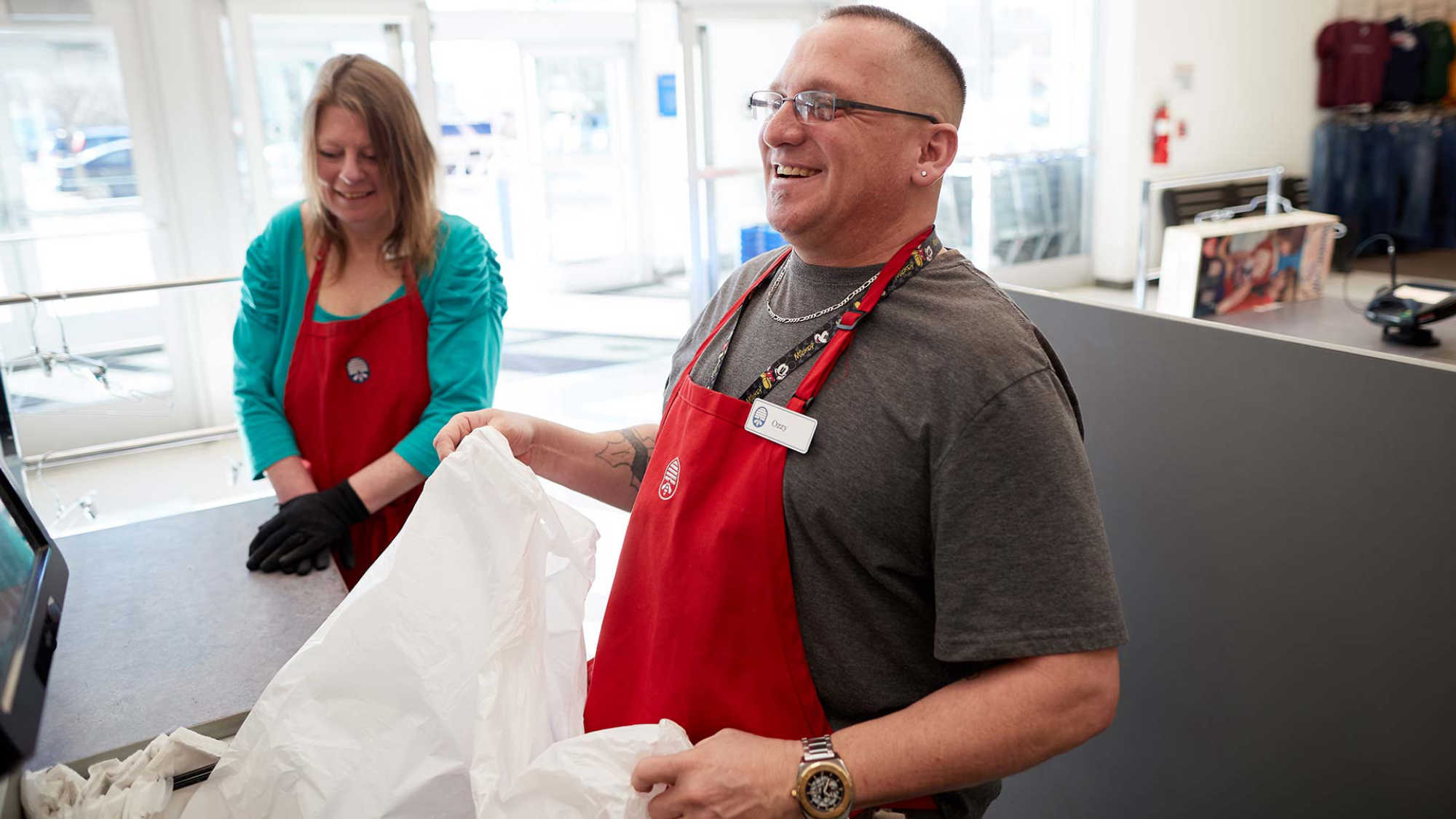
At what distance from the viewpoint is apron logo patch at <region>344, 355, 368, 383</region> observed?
1860mm

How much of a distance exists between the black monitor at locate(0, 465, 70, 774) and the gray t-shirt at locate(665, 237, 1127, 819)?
0.69 metres

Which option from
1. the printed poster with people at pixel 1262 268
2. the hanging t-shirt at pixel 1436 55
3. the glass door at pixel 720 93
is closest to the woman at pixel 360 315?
the printed poster with people at pixel 1262 268

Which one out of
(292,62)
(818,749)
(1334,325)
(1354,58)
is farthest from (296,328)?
(1354,58)

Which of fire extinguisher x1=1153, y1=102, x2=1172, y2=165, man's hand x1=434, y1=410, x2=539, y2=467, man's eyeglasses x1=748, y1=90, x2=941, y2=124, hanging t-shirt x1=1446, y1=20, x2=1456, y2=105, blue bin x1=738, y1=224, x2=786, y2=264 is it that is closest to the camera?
man's eyeglasses x1=748, y1=90, x2=941, y2=124

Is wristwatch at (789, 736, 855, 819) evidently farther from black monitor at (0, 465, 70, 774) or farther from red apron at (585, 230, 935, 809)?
black monitor at (0, 465, 70, 774)

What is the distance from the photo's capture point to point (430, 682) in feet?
3.68

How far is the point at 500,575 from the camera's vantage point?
120 centimetres

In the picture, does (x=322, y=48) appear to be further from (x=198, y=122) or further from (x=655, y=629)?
(x=655, y=629)

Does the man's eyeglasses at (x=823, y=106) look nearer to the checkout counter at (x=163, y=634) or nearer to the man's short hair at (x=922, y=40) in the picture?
the man's short hair at (x=922, y=40)

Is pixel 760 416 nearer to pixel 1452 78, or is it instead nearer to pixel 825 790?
pixel 825 790

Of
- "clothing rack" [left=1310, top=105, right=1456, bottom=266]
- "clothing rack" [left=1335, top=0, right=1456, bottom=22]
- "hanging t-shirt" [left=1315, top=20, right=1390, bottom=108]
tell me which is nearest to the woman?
"clothing rack" [left=1310, top=105, right=1456, bottom=266]

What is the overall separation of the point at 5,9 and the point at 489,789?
5.49 metres

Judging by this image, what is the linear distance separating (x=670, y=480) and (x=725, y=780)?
1.19ft

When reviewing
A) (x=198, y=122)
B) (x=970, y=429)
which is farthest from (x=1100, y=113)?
(x=970, y=429)
